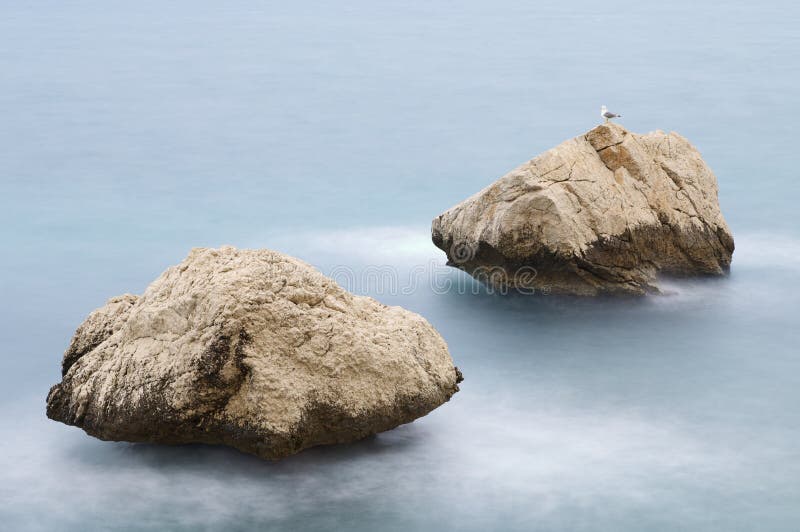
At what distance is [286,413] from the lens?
24.9ft

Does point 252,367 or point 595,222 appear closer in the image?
point 252,367

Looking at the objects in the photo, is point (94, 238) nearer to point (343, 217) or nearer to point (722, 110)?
point (343, 217)

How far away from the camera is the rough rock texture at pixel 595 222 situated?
10.6m

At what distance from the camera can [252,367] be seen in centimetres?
761

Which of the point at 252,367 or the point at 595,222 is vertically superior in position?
the point at 595,222

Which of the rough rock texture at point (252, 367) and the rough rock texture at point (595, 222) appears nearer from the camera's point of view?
the rough rock texture at point (252, 367)

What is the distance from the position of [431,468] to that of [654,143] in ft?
15.9

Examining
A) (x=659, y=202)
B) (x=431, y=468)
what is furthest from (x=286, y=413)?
(x=659, y=202)

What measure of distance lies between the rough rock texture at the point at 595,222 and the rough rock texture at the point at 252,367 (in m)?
2.64

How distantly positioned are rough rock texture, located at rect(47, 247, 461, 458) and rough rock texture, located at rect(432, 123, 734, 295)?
264cm

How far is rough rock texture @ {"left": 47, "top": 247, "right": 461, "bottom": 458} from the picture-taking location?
7.62 meters

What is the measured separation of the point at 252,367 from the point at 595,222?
13.5 ft

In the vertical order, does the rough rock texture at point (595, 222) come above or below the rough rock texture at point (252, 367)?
above

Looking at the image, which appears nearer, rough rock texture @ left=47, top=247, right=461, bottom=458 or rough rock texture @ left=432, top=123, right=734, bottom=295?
rough rock texture @ left=47, top=247, right=461, bottom=458
